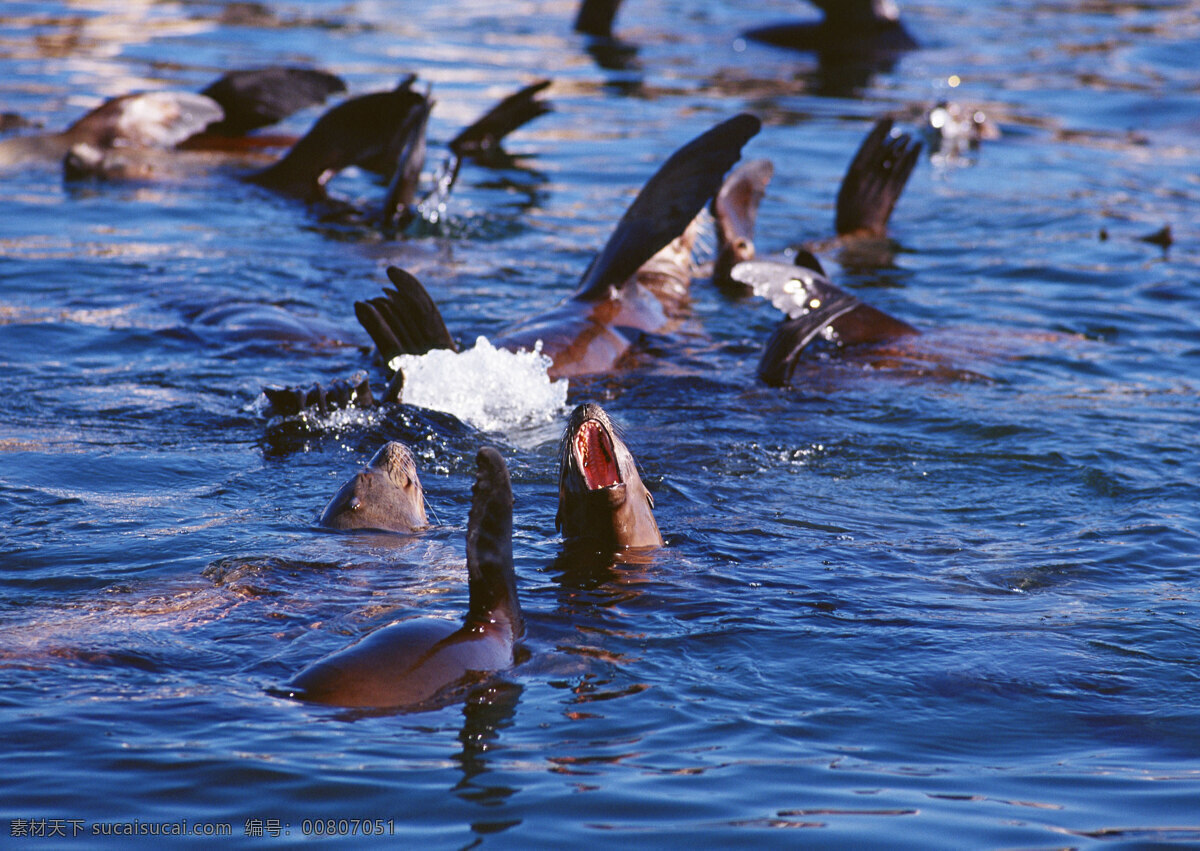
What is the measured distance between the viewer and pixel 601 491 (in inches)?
163

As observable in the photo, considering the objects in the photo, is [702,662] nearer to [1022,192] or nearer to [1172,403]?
[1172,403]

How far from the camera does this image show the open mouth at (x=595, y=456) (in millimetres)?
4066

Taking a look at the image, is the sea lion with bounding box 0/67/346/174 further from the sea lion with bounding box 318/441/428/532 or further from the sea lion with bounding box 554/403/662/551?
the sea lion with bounding box 554/403/662/551

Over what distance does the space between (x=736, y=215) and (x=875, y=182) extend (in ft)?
4.64

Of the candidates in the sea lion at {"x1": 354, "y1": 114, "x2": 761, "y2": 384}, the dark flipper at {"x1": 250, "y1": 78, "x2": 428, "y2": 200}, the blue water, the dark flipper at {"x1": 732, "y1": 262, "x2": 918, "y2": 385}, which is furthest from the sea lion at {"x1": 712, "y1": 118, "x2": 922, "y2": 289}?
the dark flipper at {"x1": 250, "y1": 78, "x2": 428, "y2": 200}

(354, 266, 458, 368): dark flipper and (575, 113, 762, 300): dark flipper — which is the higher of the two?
(575, 113, 762, 300): dark flipper

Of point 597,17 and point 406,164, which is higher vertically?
point 597,17

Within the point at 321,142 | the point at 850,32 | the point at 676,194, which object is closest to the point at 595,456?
the point at 676,194

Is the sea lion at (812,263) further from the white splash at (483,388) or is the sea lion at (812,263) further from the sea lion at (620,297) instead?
the white splash at (483,388)

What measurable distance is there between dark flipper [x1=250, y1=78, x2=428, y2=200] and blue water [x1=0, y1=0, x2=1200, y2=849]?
0.32 metres

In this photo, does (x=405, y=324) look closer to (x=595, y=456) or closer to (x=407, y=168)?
(x=595, y=456)

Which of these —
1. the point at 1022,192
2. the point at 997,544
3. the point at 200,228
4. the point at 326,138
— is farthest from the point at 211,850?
the point at 1022,192

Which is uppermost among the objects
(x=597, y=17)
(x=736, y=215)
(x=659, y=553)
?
(x=597, y=17)

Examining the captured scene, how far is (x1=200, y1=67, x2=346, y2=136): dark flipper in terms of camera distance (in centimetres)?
983
